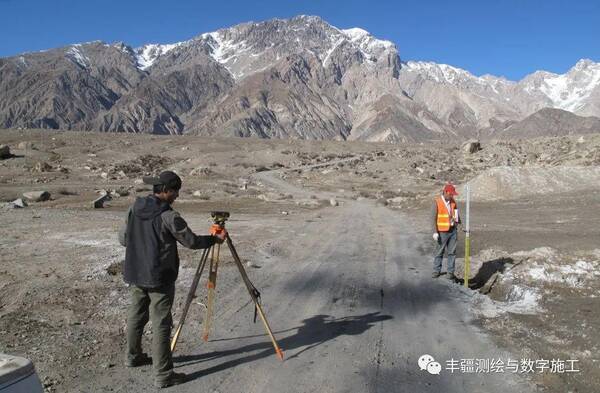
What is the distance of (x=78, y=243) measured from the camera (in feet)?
45.3

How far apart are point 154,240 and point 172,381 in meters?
1.62

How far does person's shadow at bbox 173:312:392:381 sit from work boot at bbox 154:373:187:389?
0.13m

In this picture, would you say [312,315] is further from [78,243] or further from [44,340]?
[78,243]

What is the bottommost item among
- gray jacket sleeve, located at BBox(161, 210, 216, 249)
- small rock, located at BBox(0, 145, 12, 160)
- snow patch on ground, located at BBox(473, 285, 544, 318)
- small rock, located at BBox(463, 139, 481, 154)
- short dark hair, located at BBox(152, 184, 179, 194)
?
snow patch on ground, located at BBox(473, 285, 544, 318)

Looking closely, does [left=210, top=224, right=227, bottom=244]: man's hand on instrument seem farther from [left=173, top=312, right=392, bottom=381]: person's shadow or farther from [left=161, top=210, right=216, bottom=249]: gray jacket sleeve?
[left=173, top=312, right=392, bottom=381]: person's shadow

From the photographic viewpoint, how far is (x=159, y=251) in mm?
5789

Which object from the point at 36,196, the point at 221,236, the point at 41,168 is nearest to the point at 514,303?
the point at 221,236

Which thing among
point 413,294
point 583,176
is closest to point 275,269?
point 413,294

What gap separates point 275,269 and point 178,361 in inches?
212

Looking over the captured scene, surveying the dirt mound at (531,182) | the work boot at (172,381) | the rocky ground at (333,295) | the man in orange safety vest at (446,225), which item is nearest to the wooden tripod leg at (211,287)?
the rocky ground at (333,295)

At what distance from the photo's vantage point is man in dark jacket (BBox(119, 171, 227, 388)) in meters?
5.74

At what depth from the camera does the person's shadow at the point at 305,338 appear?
6.63 meters

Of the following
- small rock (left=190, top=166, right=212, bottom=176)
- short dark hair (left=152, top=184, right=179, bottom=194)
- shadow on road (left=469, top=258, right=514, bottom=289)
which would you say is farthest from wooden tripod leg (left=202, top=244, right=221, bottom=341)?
small rock (left=190, top=166, right=212, bottom=176)

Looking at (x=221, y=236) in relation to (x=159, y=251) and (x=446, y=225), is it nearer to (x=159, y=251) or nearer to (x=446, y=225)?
(x=159, y=251)
